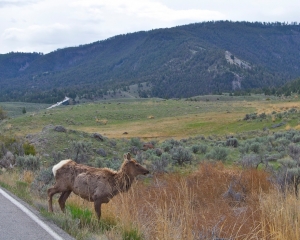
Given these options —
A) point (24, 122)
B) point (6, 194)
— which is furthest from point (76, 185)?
point (24, 122)

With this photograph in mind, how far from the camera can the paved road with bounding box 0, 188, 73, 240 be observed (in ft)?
20.9

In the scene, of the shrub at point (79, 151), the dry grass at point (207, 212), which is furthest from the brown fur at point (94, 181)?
the shrub at point (79, 151)

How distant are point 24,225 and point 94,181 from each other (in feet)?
5.13

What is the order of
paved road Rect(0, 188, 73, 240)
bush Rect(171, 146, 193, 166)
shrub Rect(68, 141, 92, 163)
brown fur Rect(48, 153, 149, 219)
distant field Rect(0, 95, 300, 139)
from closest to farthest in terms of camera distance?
paved road Rect(0, 188, 73, 240), brown fur Rect(48, 153, 149, 219), bush Rect(171, 146, 193, 166), shrub Rect(68, 141, 92, 163), distant field Rect(0, 95, 300, 139)

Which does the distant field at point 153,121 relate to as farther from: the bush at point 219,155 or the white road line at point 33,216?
the white road line at point 33,216

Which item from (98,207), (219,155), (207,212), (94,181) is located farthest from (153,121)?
(98,207)

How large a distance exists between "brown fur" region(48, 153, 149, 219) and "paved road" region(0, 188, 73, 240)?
66cm

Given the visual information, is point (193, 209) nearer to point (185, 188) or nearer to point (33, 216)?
point (185, 188)

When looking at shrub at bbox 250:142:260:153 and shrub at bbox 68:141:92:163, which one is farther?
shrub at bbox 250:142:260:153

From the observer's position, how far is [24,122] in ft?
189

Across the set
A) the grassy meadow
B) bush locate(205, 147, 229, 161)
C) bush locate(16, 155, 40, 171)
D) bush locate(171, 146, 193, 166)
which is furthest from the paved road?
bush locate(205, 147, 229, 161)

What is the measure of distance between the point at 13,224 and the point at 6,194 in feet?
8.98

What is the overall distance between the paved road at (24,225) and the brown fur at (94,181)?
2.17 feet

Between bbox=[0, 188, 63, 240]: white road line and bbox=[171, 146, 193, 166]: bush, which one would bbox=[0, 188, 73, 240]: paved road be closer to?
bbox=[0, 188, 63, 240]: white road line
